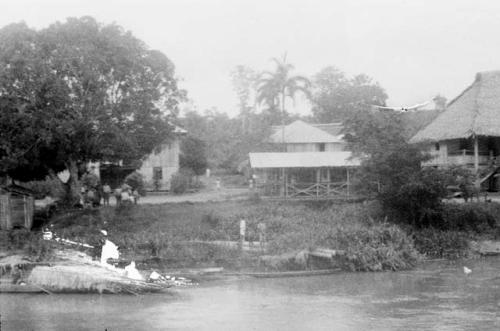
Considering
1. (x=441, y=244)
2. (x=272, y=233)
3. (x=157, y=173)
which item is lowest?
(x=441, y=244)

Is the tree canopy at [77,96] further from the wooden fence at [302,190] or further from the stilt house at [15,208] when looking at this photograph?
the wooden fence at [302,190]

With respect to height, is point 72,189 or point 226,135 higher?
point 226,135

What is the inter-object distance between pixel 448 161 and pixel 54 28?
21.6m

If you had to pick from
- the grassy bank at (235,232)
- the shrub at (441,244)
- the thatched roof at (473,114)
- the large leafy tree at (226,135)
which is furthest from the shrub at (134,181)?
the shrub at (441,244)

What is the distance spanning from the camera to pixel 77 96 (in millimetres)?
27984

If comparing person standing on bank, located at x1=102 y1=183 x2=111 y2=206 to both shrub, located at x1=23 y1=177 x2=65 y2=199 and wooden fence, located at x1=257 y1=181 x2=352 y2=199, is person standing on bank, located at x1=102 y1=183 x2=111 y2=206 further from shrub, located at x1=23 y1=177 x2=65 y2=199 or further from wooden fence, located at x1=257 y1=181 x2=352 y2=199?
wooden fence, located at x1=257 y1=181 x2=352 y2=199

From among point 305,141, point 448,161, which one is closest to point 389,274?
point 448,161

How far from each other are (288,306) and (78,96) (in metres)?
13.8

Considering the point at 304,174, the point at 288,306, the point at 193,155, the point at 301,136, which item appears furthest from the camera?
the point at 193,155

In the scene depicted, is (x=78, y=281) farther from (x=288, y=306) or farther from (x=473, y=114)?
(x=473, y=114)

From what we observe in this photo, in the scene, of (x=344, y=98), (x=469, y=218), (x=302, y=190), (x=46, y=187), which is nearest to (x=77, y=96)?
(x=46, y=187)

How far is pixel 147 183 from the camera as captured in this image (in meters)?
42.8

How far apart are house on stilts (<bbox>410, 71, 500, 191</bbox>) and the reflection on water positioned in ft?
41.3

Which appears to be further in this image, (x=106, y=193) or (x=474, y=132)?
(x=474, y=132)
